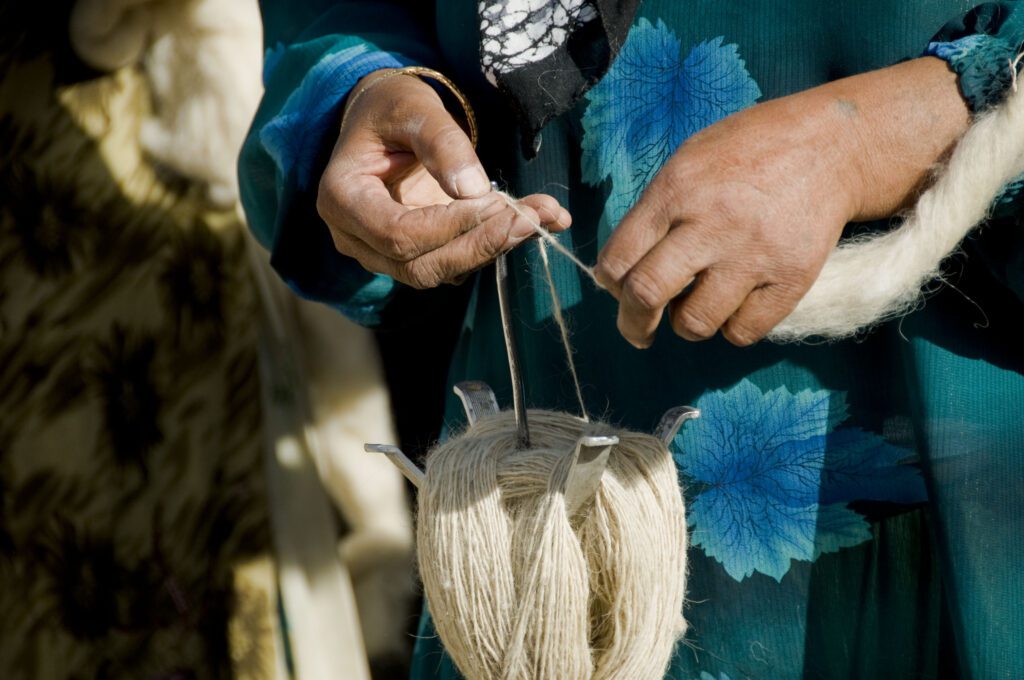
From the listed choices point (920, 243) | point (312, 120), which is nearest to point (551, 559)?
point (920, 243)

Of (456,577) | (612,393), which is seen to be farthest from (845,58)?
(456,577)

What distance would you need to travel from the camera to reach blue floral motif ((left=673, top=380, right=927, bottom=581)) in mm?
661

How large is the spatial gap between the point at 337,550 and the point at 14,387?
47 cm

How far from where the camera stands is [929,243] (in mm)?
558

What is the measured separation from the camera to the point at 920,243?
56 centimetres

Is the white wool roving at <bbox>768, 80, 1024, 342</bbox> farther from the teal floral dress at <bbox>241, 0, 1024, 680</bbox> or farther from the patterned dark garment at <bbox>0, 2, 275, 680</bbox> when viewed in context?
the patterned dark garment at <bbox>0, 2, 275, 680</bbox>

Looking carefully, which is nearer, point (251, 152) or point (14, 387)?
point (251, 152)

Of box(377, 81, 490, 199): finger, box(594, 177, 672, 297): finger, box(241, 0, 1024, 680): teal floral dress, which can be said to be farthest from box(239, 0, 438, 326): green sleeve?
box(594, 177, 672, 297): finger

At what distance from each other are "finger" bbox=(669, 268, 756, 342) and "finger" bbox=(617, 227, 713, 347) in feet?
0.04

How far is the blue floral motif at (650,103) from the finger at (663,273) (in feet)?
0.60

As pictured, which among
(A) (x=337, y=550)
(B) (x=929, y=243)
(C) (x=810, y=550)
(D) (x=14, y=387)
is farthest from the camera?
(A) (x=337, y=550)

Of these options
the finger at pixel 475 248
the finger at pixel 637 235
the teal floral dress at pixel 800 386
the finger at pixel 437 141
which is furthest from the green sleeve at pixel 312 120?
the finger at pixel 637 235

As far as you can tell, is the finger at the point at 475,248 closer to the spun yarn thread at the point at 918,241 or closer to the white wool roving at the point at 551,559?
the spun yarn thread at the point at 918,241

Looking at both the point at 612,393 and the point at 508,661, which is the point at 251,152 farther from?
the point at 508,661
